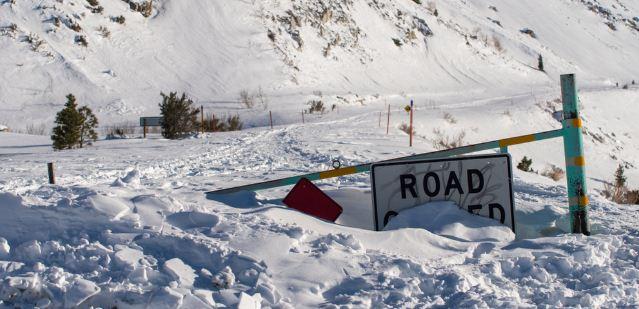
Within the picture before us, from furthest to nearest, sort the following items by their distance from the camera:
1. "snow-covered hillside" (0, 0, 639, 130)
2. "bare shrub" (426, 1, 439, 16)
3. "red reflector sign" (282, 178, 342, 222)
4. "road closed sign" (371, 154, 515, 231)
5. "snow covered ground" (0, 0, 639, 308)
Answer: "bare shrub" (426, 1, 439, 16) → "snow-covered hillside" (0, 0, 639, 130) → "red reflector sign" (282, 178, 342, 222) → "road closed sign" (371, 154, 515, 231) → "snow covered ground" (0, 0, 639, 308)

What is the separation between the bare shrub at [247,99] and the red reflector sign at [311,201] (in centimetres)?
2703

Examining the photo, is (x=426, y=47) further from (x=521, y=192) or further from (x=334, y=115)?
(x=521, y=192)

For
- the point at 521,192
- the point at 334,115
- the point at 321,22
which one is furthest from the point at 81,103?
the point at 521,192

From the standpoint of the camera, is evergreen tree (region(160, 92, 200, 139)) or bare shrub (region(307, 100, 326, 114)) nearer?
evergreen tree (region(160, 92, 200, 139))

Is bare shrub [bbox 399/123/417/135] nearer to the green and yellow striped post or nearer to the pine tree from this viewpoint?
the pine tree

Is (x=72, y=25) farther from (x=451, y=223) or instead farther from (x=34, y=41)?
(x=451, y=223)

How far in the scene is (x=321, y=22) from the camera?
44250mm

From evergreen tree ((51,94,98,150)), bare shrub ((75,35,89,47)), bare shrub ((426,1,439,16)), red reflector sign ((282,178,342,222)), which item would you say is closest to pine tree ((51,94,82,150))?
evergreen tree ((51,94,98,150))

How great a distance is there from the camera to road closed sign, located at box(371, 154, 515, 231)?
5.61m

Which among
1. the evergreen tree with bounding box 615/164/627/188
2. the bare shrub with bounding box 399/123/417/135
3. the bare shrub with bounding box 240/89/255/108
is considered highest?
the bare shrub with bounding box 240/89/255/108

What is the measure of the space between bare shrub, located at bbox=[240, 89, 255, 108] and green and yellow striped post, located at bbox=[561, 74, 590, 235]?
2780 centimetres

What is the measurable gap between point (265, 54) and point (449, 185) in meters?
34.4

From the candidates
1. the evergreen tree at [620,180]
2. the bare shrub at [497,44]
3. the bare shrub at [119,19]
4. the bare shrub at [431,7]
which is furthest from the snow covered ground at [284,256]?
the bare shrub at [497,44]

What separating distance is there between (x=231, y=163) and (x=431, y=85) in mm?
34067
